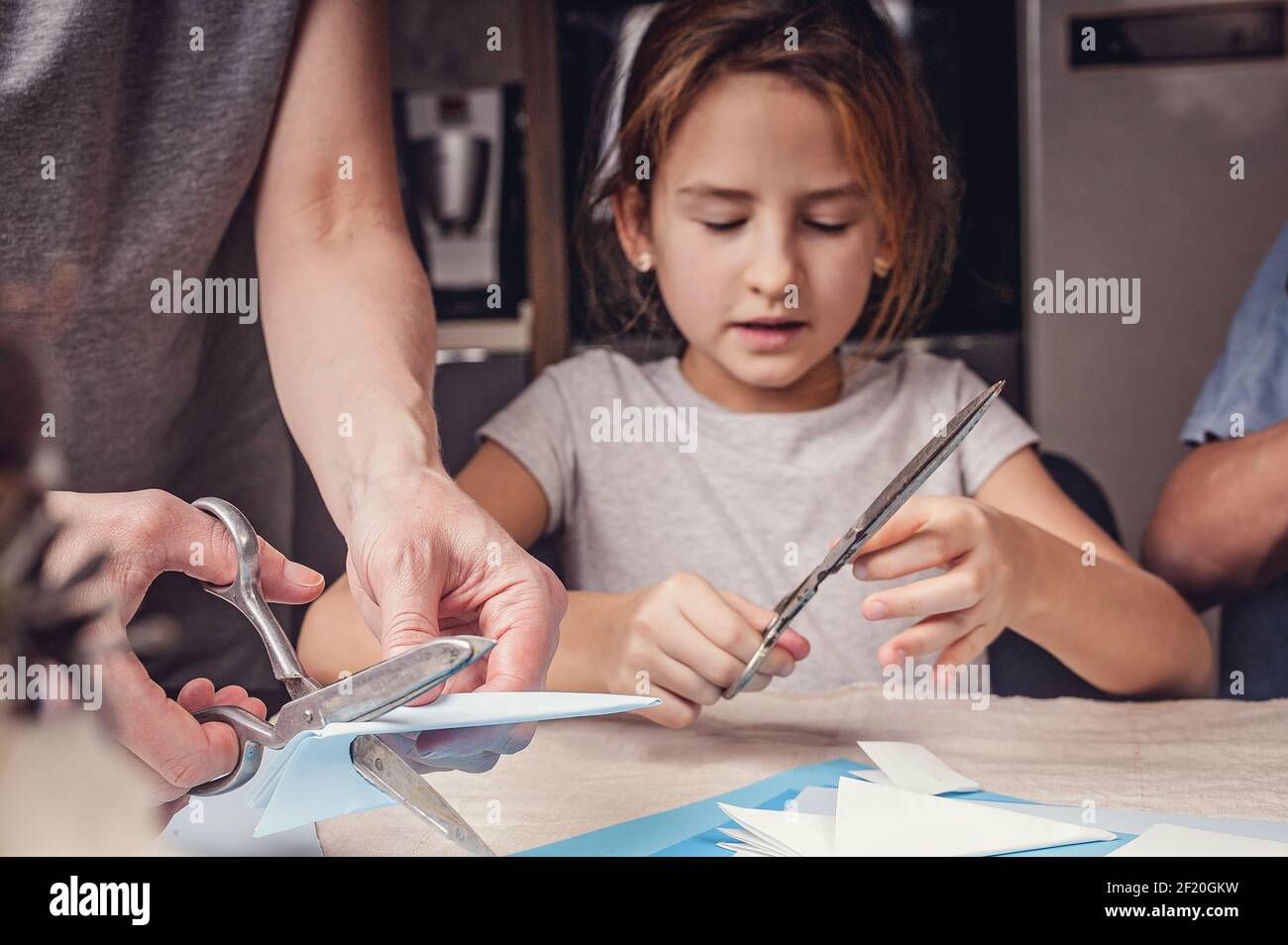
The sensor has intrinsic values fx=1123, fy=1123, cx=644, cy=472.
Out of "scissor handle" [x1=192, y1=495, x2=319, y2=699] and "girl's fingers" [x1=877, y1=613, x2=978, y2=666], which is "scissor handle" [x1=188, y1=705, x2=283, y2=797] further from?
"girl's fingers" [x1=877, y1=613, x2=978, y2=666]

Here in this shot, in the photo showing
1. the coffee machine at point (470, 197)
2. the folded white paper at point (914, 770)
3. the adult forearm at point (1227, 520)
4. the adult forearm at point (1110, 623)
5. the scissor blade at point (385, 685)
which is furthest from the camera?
the coffee machine at point (470, 197)

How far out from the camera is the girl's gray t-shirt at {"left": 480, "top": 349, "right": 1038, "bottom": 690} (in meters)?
0.73

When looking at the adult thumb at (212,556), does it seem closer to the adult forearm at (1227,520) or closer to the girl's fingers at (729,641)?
the girl's fingers at (729,641)

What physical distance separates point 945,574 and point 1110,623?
0.17m

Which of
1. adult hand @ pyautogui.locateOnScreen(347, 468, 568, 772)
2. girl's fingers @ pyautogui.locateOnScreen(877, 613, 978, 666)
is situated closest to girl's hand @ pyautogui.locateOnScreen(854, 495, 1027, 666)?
girl's fingers @ pyautogui.locateOnScreen(877, 613, 978, 666)

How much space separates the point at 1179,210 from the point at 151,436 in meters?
1.00

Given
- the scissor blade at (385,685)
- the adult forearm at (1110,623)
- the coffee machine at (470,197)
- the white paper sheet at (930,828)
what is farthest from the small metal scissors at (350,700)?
the coffee machine at (470,197)

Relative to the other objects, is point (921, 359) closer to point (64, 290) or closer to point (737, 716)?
point (737, 716)

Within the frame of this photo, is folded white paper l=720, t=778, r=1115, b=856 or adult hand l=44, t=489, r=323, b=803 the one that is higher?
adult hand l=44, t=489, r=323, b=803

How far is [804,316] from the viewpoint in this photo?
0.67 m

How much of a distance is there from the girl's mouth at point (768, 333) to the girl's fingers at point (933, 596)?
262mm

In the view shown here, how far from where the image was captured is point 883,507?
1.18 feet

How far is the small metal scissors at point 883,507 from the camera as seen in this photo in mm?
343
